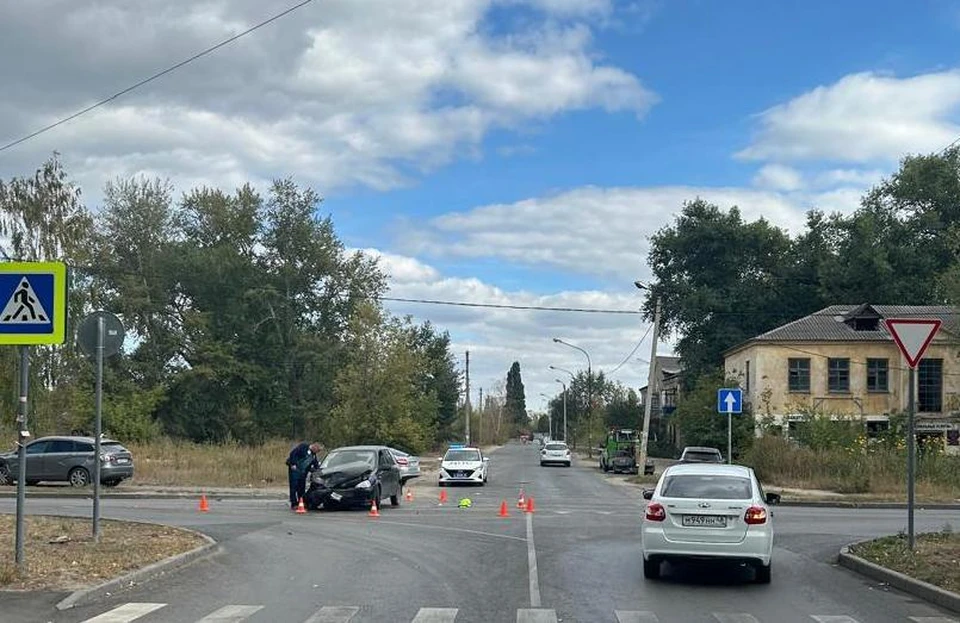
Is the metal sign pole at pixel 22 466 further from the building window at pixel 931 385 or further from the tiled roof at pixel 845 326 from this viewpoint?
the building window at pixel 931 385

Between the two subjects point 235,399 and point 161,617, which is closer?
point 161,617

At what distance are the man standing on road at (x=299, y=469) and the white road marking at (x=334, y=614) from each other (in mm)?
13834

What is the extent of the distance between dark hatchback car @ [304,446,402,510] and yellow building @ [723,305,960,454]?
37011 mm

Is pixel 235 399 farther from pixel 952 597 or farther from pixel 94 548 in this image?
pixel 952 597

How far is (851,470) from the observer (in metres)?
36.1

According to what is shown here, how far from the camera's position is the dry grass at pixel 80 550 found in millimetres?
11648

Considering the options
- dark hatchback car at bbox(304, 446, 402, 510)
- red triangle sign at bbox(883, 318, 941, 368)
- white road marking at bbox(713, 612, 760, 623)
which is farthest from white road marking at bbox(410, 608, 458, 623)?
dark hatchback car at bbox(304, 446, 402, 510)

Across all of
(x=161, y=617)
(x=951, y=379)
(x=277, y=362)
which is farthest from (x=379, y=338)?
(x=161, y=617)

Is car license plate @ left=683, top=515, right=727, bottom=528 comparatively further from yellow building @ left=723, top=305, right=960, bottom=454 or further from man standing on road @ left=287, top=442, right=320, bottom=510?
yellow building @ left=723, top=305, right=960, bottom=454

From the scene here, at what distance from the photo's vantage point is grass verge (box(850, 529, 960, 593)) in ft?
41.8

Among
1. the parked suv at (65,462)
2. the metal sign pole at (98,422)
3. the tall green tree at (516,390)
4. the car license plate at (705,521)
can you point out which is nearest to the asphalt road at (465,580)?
the car license plate at (705,521)

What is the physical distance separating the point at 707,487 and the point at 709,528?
2.42 feet

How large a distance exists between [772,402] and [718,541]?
157 feet

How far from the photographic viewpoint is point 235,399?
7181 cm
